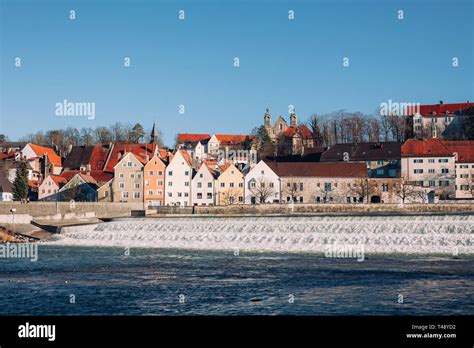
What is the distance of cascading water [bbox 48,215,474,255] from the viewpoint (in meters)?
39.0

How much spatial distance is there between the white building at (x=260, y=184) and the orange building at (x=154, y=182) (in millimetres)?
10126

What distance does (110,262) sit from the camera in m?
35.5

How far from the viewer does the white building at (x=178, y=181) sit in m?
75.5

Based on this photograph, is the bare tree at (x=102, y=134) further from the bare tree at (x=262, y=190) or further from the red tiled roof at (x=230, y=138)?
the bare tree at (x=262, y=190)

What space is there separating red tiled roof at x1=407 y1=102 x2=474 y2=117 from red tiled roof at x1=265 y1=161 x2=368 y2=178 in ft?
188

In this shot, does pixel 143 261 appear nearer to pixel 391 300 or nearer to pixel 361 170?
pixel 391 300

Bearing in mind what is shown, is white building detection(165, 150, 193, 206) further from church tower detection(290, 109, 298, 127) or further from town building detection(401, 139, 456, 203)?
church tower detection(290, 109, 298, 127)

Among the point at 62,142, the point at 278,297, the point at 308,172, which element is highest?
the point at 62,142

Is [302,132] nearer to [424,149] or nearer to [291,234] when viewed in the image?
[424,149]

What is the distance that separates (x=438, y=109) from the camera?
419 ft

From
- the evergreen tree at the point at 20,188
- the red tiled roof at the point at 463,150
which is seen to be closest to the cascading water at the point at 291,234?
the evergreen tree at the point at 20,188

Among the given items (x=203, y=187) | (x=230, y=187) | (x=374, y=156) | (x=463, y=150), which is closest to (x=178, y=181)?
(x=203, y=187)
